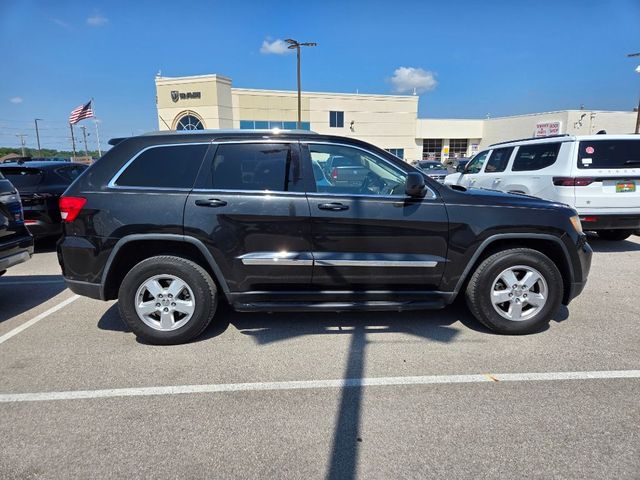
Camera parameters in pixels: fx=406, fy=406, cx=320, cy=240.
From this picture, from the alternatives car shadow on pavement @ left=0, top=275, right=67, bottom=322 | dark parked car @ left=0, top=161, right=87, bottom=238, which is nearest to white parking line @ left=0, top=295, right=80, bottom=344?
car shadow on pavement @ left=0, top=275, right=67, bottom=322

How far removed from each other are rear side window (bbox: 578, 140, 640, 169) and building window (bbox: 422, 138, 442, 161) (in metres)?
45.4

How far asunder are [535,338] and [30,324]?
16.9ft

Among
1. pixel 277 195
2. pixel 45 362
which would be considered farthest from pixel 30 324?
pixel 277 195

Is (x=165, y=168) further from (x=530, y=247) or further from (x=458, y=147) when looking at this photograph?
(x=458, y=147)

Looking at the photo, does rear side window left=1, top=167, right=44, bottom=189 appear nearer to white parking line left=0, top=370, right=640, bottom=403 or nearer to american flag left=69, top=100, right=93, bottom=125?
white parking line left=0, top=370, right=640, bottom=403

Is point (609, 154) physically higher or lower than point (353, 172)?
higher

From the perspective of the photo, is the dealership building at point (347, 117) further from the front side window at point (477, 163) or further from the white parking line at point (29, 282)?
the white parking line at point (29, 282)

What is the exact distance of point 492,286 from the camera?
3.79 m

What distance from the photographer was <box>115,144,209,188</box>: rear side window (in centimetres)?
365

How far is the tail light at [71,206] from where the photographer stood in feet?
11.8

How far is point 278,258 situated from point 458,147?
55.6 metres

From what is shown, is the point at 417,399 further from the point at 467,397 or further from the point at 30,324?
the point at 30,324

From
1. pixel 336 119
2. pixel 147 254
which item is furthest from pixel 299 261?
pixel 336 119

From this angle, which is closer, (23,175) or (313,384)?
(313,384)
